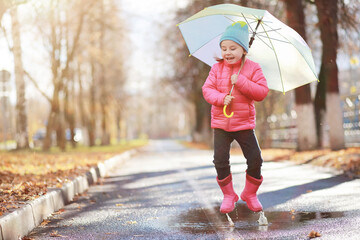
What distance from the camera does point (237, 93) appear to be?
5.03 metres

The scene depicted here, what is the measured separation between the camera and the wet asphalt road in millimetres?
4754

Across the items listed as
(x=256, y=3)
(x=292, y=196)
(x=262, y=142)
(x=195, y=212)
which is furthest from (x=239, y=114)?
(x=262, y=142)

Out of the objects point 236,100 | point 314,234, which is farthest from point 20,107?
point 314,234

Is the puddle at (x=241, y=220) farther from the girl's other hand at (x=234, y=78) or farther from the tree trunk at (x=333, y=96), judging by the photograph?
the tree trunk at (x=333, y=96)

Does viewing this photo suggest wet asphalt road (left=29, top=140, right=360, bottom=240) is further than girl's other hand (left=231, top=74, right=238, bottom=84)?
No

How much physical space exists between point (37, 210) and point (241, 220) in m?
2.37

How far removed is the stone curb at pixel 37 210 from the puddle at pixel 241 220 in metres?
1.54

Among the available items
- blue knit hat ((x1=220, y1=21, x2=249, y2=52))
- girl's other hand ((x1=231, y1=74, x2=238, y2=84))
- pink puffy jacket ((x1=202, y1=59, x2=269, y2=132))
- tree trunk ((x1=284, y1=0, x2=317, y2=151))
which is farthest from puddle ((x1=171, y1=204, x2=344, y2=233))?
tree trunk ((x1=284, y1=0, x2=317, y2=151))

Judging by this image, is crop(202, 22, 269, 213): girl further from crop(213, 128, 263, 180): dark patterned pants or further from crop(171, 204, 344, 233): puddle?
crop(171, 204, 344, 233): puddle

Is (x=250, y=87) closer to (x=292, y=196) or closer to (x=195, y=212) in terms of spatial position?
(x=195, y=212)

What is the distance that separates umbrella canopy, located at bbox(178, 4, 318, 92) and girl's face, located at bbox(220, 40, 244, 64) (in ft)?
2.36

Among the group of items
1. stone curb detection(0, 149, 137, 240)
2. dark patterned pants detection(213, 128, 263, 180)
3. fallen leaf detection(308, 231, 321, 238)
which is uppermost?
dark patterned pants detection(213, 128, 263, 180)

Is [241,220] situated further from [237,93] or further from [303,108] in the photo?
[303,108]

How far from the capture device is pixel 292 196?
7164mm
